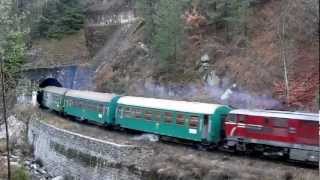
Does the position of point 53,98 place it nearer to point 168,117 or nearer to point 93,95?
point 93,95

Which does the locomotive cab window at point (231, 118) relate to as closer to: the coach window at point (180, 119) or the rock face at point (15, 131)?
the coach window at point (180, 119)

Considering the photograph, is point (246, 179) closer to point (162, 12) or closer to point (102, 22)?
point (162, 12)

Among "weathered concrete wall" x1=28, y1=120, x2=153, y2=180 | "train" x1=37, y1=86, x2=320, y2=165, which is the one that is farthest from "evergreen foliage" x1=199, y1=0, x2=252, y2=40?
"weathered concrete wall" x1=28, y1=120, x2=153, y2=180

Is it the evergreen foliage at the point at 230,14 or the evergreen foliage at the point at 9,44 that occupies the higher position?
the evergreen foliage at the point at 230,14

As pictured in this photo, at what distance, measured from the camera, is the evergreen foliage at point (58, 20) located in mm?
66125

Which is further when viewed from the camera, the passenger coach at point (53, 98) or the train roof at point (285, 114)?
the passenger coach at point (53, 98)

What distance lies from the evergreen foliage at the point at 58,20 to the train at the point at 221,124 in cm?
3115

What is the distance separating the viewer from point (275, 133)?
2403 centimetres

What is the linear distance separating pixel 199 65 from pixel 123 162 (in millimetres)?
17796

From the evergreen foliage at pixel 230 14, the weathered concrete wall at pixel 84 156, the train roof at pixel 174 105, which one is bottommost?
the weathered concrete wall at pixel 84 156

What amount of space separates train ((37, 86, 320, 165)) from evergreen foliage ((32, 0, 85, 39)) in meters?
31.2

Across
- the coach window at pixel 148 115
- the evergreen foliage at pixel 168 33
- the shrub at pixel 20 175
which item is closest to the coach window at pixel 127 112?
the coach window at pixel 148 115

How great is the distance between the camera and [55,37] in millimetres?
65875

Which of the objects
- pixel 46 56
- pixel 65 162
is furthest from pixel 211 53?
pixel 46 56
